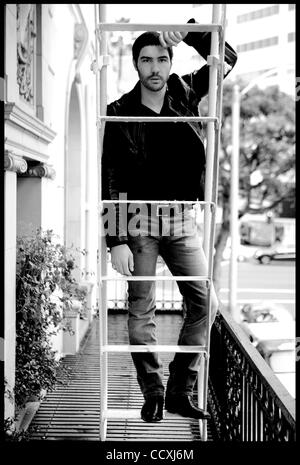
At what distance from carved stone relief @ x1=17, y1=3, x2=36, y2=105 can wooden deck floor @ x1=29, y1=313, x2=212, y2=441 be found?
2.15 m

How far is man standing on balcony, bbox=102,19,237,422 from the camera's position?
3.05m

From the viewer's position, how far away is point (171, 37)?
291 cm

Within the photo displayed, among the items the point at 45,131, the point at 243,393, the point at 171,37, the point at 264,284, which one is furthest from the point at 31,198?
the point at 264,284

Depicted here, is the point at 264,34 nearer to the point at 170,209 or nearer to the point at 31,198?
the point at 31,198

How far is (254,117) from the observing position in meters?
19.0

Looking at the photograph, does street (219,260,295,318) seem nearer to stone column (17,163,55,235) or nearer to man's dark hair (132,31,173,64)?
stone column (17,163,55,235)

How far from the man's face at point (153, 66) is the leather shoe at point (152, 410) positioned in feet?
4.98

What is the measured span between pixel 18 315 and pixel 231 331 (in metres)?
1.47

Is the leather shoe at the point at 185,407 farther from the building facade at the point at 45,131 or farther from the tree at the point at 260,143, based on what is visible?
the tree at the point at 260,143

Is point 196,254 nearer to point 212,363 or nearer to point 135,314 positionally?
point 135,314

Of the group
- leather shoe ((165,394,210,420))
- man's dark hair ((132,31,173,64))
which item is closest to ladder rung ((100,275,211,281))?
leather shoe ((165,394,210,420))

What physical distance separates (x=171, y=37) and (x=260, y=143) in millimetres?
16197

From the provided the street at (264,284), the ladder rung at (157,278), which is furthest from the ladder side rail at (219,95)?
the street at (264,284)
